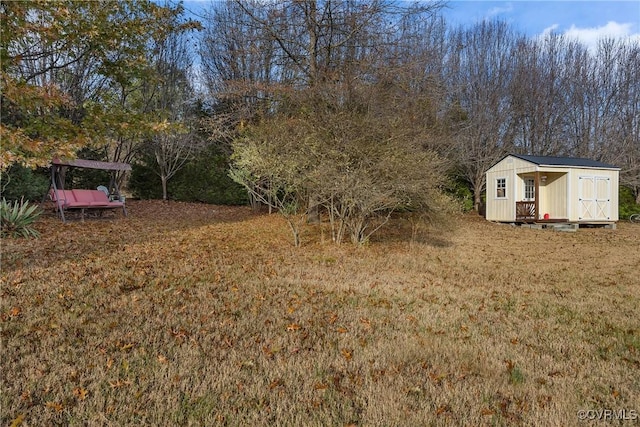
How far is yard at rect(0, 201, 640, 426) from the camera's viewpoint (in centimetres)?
223

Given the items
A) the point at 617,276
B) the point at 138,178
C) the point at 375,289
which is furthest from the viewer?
the point at 138,178

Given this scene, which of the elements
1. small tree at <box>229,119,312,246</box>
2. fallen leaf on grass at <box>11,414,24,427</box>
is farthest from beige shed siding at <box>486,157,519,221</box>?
fallen leaf on grass at <box>11,414,24,427</box>

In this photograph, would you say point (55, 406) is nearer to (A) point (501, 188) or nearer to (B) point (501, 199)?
(B) point (501, 199)

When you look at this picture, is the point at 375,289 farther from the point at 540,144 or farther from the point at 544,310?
the point at 540,144

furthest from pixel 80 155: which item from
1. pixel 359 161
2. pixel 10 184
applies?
pixel 359 161

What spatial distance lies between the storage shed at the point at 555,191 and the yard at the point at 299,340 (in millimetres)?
9100

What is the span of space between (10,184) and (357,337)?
35.5 feet

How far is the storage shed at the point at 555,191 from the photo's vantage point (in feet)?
49.0

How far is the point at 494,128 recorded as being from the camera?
19094 mm

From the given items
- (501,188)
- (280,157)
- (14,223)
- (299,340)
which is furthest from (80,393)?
(501,188)

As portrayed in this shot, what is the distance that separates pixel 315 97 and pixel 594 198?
12911 millimetres

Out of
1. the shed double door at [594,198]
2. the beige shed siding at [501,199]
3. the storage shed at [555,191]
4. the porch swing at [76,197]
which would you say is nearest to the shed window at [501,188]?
the storage shed at [555,191]

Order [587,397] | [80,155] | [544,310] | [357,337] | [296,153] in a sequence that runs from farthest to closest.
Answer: [80,155] → [296,153] → [544,310] → [357,337] → [587,397]

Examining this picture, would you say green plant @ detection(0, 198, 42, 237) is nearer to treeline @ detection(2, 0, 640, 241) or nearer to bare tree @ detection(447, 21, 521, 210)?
treeline @ detection(2, 0, 640, 241)
